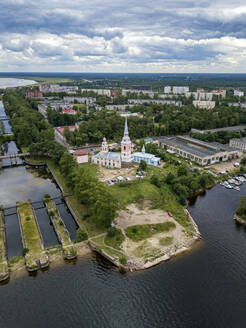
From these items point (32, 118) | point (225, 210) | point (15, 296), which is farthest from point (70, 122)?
point (15, 296)

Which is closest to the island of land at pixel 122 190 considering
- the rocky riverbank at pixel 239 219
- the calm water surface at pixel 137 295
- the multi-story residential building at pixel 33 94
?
the rocky riverbank at pixel 239 219

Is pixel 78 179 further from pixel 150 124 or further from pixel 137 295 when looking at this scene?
pixel 150 124

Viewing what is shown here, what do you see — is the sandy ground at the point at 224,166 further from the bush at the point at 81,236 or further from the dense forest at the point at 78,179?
the bush at the point at 81,236

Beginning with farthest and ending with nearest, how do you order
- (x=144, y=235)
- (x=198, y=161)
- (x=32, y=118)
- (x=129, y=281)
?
(x=32, y=118)
(x=198, y=161)
(x=144, y=235)
(x=129, y=281)

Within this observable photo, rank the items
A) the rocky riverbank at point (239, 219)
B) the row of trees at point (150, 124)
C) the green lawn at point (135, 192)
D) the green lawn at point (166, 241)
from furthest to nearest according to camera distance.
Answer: the row of trees at point (150, 124)
the green lawn at point (135, 192)
the rocky riverbank at point (239, 219)
the green lawn at point (166, 241)

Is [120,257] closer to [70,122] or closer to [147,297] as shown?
[147,297]

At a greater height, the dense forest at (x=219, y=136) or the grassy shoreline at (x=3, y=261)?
the dense forest at (x=219, y=136)
